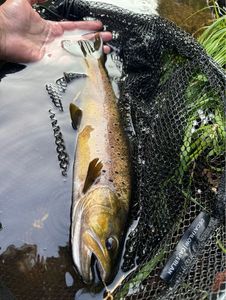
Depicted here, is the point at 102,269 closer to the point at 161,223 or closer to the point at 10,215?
the point at 161,223

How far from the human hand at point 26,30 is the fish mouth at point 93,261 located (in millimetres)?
1836

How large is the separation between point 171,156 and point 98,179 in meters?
0.48

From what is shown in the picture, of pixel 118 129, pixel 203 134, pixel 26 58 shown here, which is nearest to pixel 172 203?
pixel 203 134

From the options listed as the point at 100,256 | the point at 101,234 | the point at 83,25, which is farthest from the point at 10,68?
the point at 100,256

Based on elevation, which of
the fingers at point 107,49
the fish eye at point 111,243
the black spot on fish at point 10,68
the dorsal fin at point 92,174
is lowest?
the black spot on fish at point 10,68

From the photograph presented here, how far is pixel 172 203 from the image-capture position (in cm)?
294

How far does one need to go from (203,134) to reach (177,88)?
1.41ft

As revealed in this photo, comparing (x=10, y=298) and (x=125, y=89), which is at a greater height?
(x=125, y=89)

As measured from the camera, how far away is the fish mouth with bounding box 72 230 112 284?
2.63 meters

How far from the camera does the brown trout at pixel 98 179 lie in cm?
268

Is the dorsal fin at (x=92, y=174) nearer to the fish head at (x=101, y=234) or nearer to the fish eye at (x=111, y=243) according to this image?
the fish head at (x=101, y=234)

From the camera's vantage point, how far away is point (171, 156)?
3078mm

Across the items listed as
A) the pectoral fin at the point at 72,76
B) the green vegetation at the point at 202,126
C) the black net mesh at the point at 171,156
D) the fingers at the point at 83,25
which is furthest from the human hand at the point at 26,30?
the green vegetation at the point at 202,126

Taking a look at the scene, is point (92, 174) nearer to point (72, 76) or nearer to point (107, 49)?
point (72, 76)
